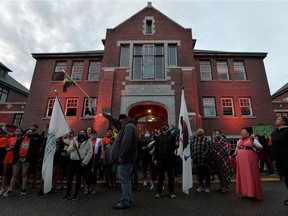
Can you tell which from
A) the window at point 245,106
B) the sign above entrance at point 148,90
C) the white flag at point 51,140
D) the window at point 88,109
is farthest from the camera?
the window at point 245,106

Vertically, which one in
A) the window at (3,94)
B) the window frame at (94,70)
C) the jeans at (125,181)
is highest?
the window frame at (94,70)

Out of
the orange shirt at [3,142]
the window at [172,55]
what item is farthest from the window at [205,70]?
the orange shirt at [3,142]

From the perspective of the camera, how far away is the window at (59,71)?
16.9 m

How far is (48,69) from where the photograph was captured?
56.0 feet

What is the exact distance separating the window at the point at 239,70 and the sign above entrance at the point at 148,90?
8395 mm

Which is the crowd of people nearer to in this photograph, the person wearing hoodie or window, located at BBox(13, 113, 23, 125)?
the person wearing hoodie

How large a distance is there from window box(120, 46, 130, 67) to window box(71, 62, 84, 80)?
541 cm

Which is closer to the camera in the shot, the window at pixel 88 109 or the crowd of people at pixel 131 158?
the crowd of people at pixel 131 158

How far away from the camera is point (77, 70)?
56.7ft

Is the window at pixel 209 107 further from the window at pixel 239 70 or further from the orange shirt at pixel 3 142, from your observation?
the orange shirt at pixel 3 142

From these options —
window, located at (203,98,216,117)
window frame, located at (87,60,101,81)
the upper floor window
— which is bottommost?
window, located at (203,98,216,117)

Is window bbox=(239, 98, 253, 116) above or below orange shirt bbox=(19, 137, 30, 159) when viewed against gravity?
above

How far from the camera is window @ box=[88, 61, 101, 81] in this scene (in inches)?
667

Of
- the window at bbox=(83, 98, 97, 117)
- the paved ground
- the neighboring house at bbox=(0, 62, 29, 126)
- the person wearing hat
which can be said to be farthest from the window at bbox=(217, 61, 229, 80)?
the neighboring house at bbox=(0, 62, 29, 126)
